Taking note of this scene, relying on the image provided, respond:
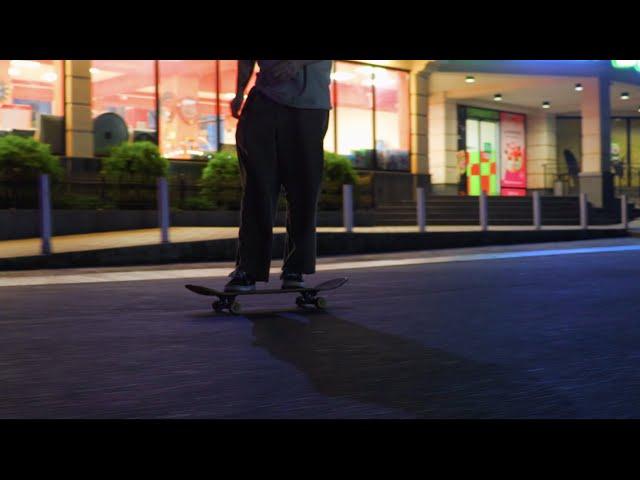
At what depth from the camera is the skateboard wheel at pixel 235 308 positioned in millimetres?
4801

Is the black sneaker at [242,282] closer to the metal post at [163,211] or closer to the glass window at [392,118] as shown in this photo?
the metal post at [163,211]

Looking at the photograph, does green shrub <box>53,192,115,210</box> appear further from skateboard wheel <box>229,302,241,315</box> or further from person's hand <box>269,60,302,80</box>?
person's hand <box>269,60,302,80</box>

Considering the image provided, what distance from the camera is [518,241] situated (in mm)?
16750

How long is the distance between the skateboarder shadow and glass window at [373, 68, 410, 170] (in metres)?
23.0

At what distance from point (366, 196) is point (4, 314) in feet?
48.2

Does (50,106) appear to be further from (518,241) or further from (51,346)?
(51,346)

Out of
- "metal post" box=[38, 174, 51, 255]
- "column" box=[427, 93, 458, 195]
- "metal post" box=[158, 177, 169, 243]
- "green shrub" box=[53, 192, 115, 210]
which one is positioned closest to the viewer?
"metal post" box=[38, 174, 51, 255]

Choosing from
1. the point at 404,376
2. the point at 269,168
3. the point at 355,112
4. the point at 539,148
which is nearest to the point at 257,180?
the point at 269,168

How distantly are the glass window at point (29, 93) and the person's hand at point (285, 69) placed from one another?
1554 cm

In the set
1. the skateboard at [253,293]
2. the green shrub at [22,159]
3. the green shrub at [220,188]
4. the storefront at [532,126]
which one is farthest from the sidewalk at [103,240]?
the storefront at [532,126]

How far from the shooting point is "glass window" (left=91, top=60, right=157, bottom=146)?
1991 centimetres

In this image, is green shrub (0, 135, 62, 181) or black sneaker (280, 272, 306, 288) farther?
green shrub (0, 135, 62, 181)

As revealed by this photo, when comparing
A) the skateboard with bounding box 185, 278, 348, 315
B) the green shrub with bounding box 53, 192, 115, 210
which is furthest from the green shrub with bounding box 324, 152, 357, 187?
the skateboard with bounding box 185, 278, 348, 315
